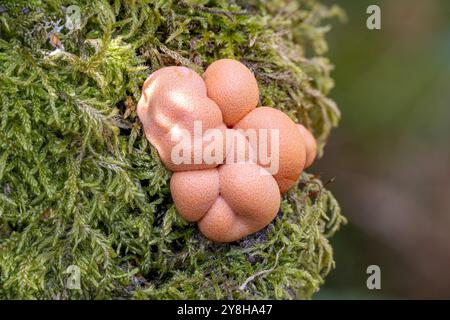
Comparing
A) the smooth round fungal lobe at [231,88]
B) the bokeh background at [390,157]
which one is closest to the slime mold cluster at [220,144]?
the smooth round fungal lobe at [231,88]

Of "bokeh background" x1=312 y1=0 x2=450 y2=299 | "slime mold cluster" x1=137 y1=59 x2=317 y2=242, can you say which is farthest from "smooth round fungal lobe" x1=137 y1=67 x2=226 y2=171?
"bokeh background" x1=312 y1=0 x2=450 y2=299

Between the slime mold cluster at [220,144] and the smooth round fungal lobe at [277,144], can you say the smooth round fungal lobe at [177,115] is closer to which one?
the slime mold cluster at [220,144]

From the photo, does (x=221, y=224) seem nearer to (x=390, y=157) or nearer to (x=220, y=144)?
(x=220, y=144)

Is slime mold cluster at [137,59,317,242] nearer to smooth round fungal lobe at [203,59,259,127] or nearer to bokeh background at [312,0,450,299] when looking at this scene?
smooth round fungal lobe at [203,59,259,127]

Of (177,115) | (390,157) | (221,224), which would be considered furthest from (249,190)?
(390,157)

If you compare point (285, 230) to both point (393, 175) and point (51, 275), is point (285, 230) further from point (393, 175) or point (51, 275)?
point (393, 175)
